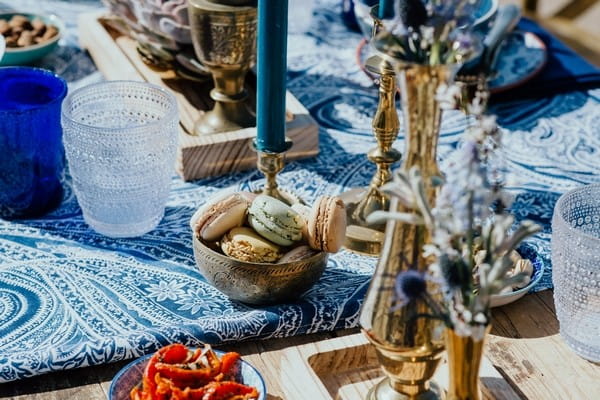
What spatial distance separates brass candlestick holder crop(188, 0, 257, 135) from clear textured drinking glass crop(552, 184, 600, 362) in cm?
39

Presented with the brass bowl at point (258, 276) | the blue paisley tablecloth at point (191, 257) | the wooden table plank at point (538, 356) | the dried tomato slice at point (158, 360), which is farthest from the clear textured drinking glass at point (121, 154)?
the wooden table plank at point (538, 356)

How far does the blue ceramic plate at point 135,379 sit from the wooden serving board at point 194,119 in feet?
1.14

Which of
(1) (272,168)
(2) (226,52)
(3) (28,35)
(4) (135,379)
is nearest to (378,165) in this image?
(1) (272,168)

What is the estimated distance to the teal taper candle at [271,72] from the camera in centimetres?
78

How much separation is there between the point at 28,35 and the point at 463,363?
0.82m

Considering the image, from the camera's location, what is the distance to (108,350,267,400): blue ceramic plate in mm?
652

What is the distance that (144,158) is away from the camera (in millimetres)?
866

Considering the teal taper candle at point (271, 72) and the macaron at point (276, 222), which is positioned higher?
the teal taper candle at point (271, 72)

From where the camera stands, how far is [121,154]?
0.86m

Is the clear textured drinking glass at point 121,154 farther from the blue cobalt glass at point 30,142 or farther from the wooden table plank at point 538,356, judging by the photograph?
the wooden table plank at point 538,356

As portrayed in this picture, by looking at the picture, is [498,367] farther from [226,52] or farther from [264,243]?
[226,52]

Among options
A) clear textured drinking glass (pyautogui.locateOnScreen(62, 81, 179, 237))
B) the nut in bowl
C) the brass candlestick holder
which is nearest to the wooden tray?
clear textured drinking glass (pyautogui.locateOnScreen(62, 81, 179, 237))

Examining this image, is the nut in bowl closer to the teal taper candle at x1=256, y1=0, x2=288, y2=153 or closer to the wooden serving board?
the wooden serving board

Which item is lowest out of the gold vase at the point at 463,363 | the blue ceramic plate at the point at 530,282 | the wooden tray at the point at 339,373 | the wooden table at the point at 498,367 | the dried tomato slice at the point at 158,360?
the wooden table at the point at 498,367
